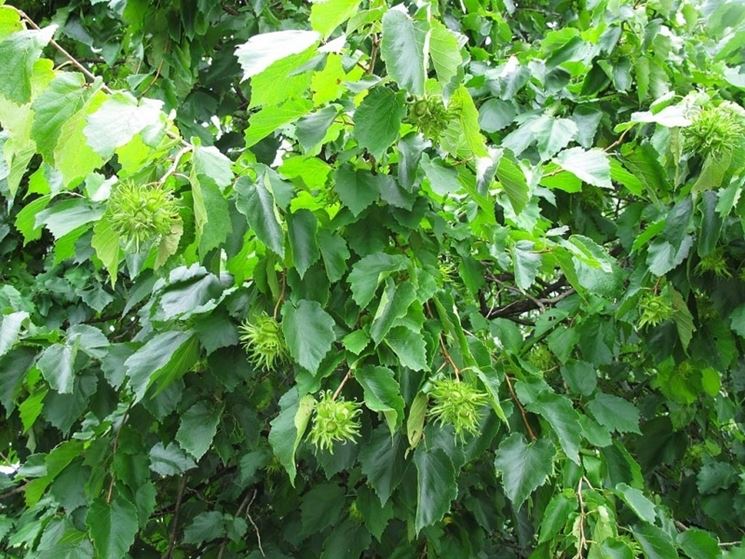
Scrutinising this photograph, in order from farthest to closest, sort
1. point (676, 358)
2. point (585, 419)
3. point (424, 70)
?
1. point (676, 358)
2. point (585, 419)
3. point (424, 70)

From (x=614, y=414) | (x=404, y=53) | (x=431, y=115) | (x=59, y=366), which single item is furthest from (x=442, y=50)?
(x=614, y=414)

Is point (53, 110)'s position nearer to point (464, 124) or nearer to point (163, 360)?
point (163, 360)

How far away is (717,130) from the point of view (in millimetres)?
1487

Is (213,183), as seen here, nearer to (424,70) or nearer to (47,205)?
(424,70)

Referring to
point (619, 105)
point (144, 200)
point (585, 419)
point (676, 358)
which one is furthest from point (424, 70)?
point (619, 105)

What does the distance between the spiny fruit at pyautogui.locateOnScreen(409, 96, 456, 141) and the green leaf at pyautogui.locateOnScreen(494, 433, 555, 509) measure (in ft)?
2.00

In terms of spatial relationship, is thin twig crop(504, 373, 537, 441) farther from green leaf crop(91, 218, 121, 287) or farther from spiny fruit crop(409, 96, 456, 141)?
green leaf crop(91, 218, 121, 287)

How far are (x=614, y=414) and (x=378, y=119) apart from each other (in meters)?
1.15

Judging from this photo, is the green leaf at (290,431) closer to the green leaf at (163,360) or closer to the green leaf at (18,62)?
the green leaf at (163,360)

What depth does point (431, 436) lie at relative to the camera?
1370 millimetres

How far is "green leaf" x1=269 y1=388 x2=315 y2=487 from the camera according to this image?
1166 millimetres

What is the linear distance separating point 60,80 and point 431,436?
85 centimetres

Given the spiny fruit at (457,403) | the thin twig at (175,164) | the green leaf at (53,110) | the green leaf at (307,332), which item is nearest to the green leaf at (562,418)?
the spiny fruit at (457,403)

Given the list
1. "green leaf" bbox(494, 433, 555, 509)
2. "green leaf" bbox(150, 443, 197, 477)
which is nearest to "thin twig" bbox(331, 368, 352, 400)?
"green leaf" bbox(494, 433, 555, 509)
